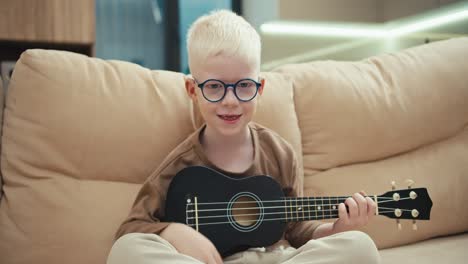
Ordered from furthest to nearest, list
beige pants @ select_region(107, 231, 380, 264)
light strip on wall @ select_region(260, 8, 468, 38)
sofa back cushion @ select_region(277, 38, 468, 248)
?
light strip on wall @ select_region(260, 8, 468, 38) < sofa back cushion @ select_region(277, 38, 468, 248) < beige pants @ select_region(107, 231, 380, 264)

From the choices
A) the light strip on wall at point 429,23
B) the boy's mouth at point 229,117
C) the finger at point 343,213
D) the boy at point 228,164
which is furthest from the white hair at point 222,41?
the light strip on wall at point 429,23

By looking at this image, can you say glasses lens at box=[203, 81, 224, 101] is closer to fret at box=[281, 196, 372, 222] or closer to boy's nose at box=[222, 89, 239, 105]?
boy's nose at box=[222, 89, 239, 105]

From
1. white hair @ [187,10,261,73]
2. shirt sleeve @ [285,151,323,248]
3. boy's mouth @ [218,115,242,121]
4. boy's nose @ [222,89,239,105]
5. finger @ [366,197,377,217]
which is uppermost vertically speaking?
white hair @ [187,10,261,73]

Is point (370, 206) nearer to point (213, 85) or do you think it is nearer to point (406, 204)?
point (406, 204)

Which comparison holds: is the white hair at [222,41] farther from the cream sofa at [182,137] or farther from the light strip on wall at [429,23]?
the light strip on wall at [429,23]

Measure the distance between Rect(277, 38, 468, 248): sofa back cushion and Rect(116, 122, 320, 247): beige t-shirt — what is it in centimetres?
21

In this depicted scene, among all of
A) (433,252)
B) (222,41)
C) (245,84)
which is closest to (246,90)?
(245,84)

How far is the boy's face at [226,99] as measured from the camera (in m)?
1.24

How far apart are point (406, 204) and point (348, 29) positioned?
2.09 metres

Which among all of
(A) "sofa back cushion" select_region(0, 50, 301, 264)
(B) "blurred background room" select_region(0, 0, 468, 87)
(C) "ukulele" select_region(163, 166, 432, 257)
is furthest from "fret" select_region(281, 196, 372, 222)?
(B) "blurred background room" select_region(0, 0, 468, 87)

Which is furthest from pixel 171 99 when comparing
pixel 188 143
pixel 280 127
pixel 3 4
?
pixel 3 4

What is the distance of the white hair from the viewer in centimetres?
125

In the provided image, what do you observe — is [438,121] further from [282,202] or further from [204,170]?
[204,170]

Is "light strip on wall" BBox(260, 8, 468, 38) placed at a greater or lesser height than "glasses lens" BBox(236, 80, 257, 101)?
lesser
